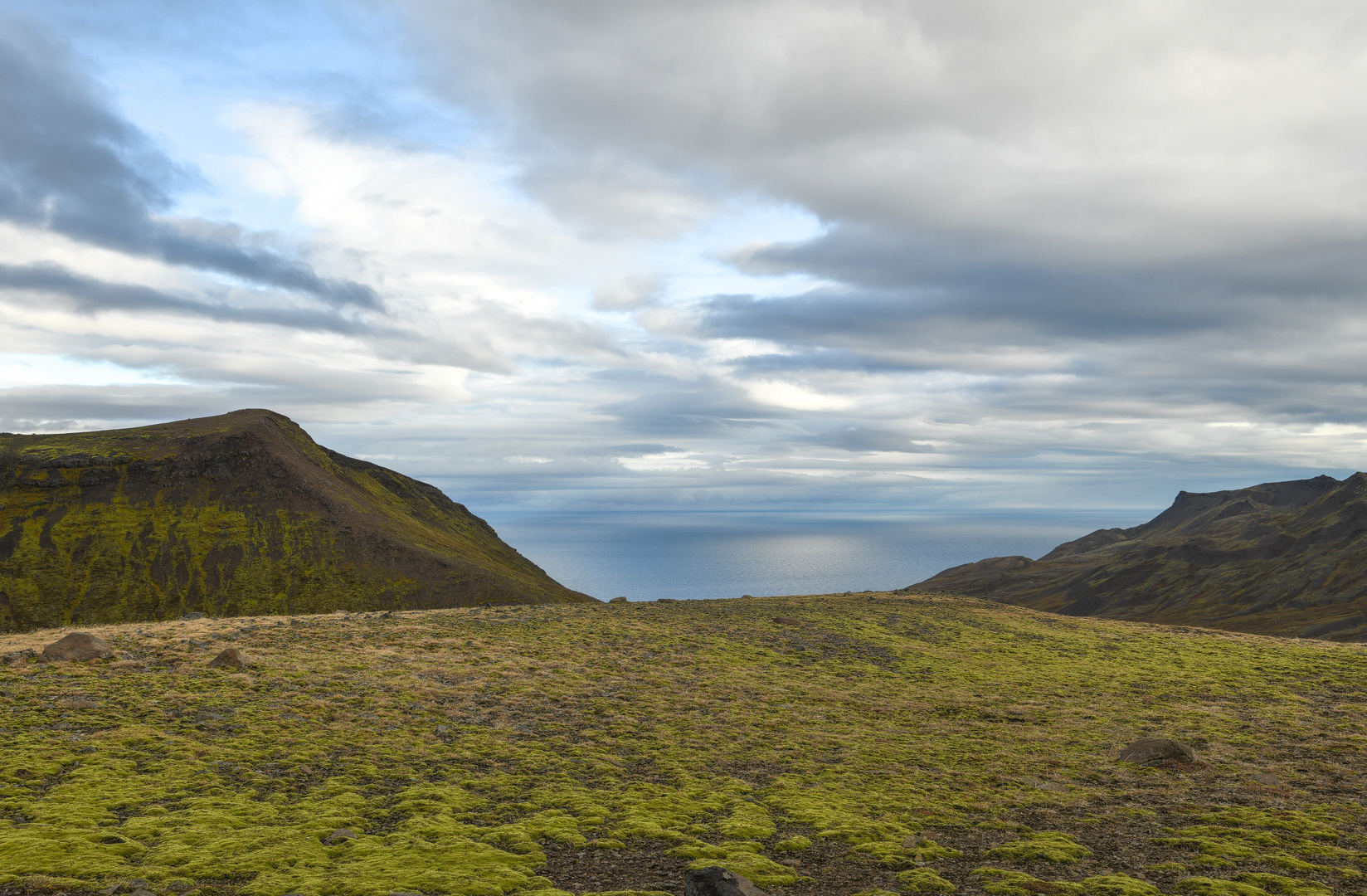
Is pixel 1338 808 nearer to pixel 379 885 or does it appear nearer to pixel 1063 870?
pixel 1063 870

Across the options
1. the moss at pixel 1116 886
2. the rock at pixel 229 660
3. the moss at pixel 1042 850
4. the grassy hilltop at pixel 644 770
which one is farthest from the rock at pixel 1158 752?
the rock at pixel 229 660

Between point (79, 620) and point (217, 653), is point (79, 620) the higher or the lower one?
the lower one

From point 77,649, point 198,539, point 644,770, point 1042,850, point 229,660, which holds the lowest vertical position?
point 644,770

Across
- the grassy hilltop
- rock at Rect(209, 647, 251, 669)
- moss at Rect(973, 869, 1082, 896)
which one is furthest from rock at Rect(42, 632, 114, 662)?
moss at Rect(973, 869, 1082, 896)

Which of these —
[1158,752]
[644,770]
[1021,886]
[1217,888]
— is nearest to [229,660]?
[644,770]

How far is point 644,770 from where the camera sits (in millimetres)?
21891

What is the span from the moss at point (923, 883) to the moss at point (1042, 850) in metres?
2.30

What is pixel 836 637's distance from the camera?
46.1 meters

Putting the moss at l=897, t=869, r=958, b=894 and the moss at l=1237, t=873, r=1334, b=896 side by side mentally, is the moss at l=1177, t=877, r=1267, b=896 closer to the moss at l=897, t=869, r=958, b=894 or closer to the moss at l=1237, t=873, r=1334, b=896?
the moss at l=1237, t=873, r=1334, b=896

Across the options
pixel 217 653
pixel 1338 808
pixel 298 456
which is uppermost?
pixel 298 456

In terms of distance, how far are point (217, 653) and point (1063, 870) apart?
3332cm

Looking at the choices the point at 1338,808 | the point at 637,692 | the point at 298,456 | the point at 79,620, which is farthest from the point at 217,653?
the point at 298,456

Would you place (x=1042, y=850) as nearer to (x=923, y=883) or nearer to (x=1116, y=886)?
(x=1116, y=886)

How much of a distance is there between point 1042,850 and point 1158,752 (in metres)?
10.7
